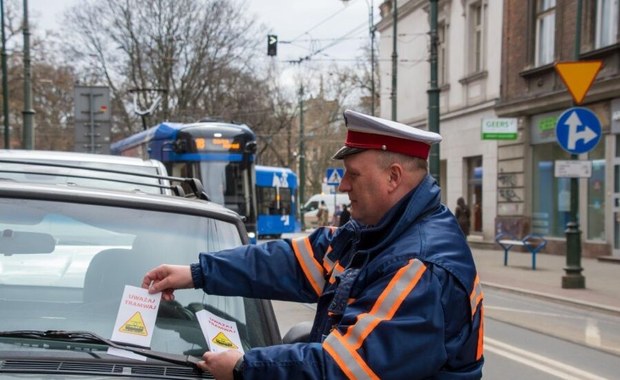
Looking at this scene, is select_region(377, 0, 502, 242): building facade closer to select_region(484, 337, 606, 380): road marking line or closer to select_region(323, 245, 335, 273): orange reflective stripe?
select_region(484, 337, 606, 380): road marking line

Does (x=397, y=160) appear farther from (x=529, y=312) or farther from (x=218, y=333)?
(x=529, y=312)

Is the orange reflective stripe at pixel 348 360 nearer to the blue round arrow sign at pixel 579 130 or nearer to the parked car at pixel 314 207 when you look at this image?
the blue round arrow sign at pixel 579 130

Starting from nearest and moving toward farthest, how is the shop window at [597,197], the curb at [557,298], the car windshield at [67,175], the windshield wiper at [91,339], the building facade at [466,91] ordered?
1. the windshield wiper at [91,339]
2. the car windshield at [67,175]
3. the curb at [557,298]
4. the shop window at [597,197]
5. the building facade at [466,91]

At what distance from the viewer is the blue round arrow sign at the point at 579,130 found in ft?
41.9

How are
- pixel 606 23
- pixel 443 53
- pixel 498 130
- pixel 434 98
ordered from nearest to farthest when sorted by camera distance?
pixel 434 98 < pixel 606 23 < pixel 498 130 < pixel 443 53

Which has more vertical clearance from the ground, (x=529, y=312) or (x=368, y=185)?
(x=368, y=185)

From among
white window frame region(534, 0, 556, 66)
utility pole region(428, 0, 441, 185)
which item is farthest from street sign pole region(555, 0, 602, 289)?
white window frame region(534, 0, 556, 66)

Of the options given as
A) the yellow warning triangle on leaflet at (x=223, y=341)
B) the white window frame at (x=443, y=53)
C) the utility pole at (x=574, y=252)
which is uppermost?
the white window frame at (x=443, y=53)

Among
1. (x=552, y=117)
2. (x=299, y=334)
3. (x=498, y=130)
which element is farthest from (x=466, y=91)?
(x=299, y=334)

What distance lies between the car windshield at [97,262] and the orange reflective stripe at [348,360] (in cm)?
77

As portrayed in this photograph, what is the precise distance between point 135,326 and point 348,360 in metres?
0.83

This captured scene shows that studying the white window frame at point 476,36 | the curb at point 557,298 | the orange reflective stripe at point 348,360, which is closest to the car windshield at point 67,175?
the orange reflective stripe at point 348,360

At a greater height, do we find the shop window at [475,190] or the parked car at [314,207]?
the shop window at [475,190]

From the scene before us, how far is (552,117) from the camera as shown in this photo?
69.1ft
